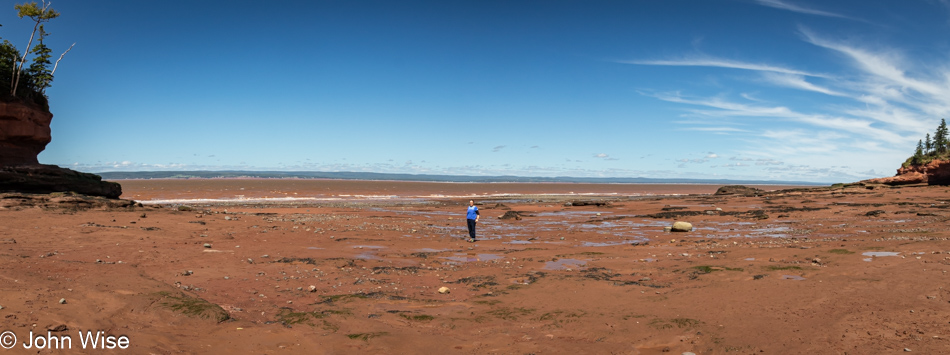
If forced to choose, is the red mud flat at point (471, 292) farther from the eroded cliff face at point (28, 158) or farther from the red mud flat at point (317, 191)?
the red mud flat at point (317, 191)

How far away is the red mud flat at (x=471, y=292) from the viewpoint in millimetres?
6489

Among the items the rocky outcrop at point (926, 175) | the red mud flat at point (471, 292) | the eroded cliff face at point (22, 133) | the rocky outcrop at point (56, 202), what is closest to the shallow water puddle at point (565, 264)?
the red mud flat at point (471, 292)

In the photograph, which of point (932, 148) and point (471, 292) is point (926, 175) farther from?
point (471, 292)

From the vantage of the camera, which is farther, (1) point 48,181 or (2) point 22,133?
(1) point 48,181

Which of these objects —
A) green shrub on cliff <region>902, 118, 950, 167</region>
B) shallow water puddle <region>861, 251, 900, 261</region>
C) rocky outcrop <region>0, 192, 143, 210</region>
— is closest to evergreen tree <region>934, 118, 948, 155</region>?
green shrub on cliff <region>902, 118, 950, 167</region>

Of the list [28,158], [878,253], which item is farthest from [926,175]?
[28,158]

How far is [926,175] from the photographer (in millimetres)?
45906

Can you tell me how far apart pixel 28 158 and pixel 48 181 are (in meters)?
2.21

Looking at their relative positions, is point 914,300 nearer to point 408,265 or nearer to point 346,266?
point 408,265

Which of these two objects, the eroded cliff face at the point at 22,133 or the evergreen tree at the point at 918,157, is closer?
the eroded cliff face at the point at 22,133

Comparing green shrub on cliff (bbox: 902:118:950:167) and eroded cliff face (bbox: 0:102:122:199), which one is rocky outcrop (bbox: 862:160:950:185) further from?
eroded cliff face (bbox: 0:102:122:199)

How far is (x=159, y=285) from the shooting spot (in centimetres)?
873

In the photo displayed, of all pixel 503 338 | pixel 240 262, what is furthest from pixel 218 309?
pixel 240 262

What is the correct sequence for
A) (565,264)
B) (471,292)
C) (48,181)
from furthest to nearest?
(48,181)
(565,264)
(471,292)
